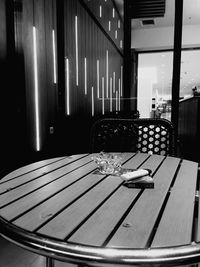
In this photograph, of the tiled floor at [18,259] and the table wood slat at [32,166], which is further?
the tiled floor at [18,259]

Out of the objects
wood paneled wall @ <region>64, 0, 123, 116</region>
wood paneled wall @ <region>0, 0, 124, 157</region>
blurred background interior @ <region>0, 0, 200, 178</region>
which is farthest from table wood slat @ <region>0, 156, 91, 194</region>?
wood paneled wall @ <region>64, 0, 123, 116</region>

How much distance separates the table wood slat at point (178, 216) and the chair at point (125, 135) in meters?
0.89

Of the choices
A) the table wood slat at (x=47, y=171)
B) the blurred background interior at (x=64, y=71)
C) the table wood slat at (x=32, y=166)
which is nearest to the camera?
the table wood slat at (x=47, y=171)

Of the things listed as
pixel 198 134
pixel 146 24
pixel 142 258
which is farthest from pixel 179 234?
pixel 146 24

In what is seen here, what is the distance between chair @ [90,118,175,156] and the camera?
85.6 inches

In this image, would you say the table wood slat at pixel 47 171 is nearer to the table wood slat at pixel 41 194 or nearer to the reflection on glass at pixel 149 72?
the table wood slat at pixel 41 194

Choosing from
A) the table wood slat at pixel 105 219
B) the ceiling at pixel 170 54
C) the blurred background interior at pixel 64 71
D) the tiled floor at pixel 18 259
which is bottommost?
the tiled floor at pixel 18 259

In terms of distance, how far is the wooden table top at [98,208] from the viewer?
0.71 meters

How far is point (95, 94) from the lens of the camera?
519cm

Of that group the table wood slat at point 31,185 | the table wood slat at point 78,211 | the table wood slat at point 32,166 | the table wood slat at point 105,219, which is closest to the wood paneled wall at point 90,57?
the table wood slat at point 32,166

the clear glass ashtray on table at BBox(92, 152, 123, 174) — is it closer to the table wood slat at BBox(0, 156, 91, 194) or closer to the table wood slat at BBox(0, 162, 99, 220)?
the table wood slat at BBox(0, 162, 99, 220)

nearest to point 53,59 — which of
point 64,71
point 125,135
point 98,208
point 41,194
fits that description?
point 64,71

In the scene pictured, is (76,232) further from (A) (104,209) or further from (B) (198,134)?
(B) (198,134)

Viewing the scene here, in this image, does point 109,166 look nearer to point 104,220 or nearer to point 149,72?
point 104,220
